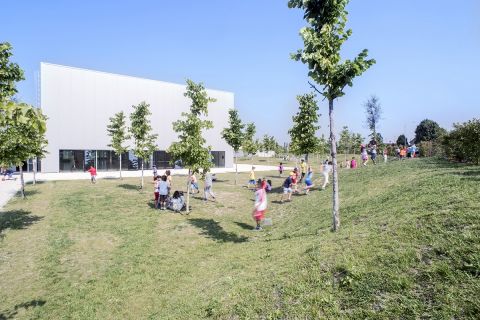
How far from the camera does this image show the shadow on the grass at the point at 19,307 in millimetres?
7930

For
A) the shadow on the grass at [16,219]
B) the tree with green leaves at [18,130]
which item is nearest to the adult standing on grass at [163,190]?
the shadow on the grass at [16,219]

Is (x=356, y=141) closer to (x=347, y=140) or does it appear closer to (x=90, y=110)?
(x=347, y=140)

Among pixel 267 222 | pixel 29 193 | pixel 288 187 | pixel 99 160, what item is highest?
pixel 99 160

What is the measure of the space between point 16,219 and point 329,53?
1661cm

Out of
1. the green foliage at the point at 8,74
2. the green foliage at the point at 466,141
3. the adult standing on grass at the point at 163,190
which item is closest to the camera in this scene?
the green foliage at the point at 8,74

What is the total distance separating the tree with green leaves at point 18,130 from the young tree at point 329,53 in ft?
25.8

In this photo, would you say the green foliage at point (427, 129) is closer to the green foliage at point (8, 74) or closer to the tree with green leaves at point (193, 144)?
the tree with green leaves at point (193, 144)

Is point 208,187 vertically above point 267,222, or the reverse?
point 208,187

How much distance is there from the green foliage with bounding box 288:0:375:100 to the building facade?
31.5 meters

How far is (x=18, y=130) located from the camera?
16.6 metres

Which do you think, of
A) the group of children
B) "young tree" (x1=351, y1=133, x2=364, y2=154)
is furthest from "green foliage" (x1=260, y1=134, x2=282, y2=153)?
the group of children

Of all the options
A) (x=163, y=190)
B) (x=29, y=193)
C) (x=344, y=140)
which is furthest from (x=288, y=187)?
(x=344, y=140)

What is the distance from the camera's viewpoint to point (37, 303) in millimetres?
8461

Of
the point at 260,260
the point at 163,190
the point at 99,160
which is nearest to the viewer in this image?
the point at 260,260
